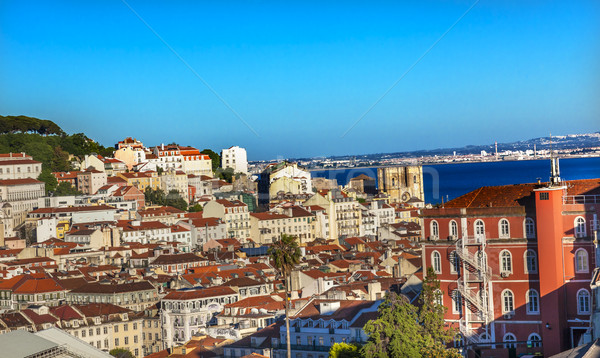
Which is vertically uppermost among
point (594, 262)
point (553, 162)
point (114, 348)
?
point (553, 162)

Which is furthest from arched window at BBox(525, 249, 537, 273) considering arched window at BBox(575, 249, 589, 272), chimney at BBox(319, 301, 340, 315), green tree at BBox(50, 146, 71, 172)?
green tree at BBox(50, 146, 71, 172)

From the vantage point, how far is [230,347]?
41.5 meters

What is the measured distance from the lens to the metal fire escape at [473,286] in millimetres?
33938

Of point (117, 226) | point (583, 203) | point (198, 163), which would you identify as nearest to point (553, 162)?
point (583, 203)

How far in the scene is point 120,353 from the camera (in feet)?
165

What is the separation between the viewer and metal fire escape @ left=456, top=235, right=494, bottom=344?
111ft

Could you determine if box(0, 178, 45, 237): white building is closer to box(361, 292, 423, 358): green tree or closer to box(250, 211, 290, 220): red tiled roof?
box(250, 211, 290, 220): red tiled roof

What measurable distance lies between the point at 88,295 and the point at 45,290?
2642mm

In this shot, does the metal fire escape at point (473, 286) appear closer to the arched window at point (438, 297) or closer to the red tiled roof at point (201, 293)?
the arched window at point (438, 297)

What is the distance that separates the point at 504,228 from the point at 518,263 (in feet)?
3.61

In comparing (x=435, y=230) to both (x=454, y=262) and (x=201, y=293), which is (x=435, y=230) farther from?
(x=201, y=293)

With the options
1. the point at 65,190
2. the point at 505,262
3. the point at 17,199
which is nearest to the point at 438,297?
the point at 505,262

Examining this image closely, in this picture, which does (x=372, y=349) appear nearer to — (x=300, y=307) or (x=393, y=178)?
(x=300, y=307)

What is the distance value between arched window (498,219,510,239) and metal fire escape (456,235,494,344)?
54 centimetres
